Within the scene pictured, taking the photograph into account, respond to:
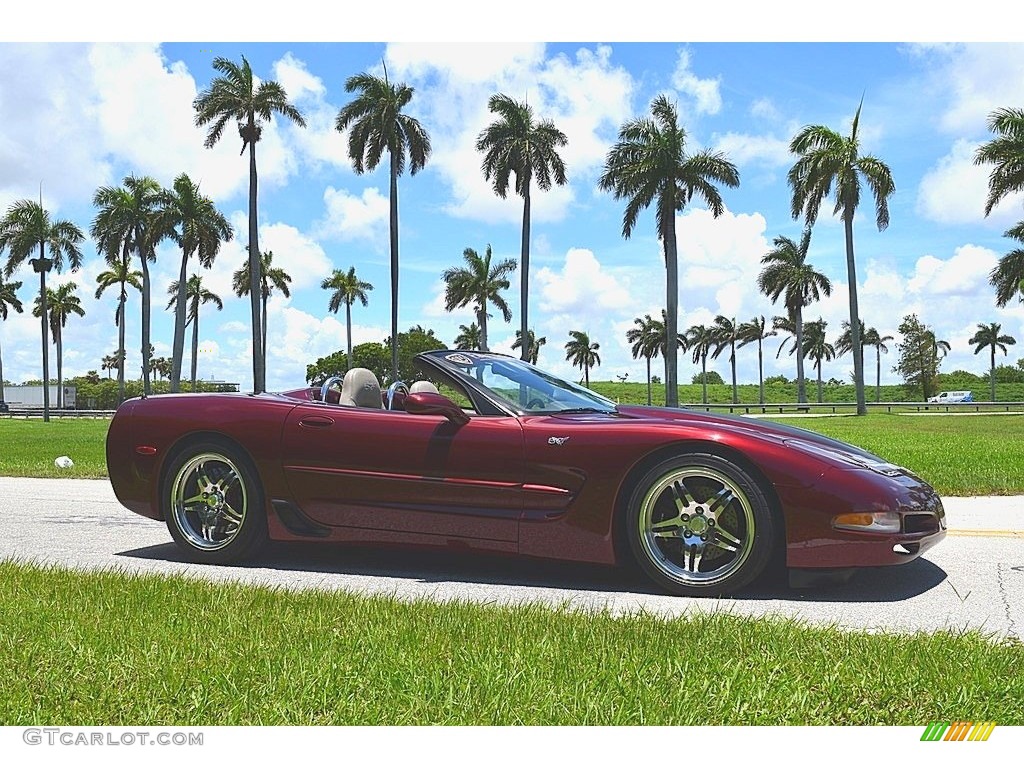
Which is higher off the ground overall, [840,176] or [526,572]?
[840,176]

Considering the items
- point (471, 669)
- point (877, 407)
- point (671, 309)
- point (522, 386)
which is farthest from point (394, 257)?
point (471, 669)

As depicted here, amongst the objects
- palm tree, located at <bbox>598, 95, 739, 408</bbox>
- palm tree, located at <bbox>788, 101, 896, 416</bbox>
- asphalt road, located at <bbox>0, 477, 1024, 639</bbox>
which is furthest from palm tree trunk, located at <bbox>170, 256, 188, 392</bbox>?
asphalt road, located at <bbox>0, 477, 1024, 639</bbox>

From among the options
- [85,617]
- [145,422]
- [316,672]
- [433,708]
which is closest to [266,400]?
[145,422]

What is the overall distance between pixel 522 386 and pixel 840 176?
44.0 meters

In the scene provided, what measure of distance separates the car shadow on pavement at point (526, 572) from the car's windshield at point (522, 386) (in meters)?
0.88

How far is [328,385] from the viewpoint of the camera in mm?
6410

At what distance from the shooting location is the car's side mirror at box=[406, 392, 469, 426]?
5.25m

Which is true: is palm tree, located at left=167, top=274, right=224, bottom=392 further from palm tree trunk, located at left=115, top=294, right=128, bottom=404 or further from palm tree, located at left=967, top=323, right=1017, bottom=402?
palm tree, located at left=967, top=323, right=1017, bottom=402

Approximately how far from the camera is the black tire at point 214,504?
5.99m

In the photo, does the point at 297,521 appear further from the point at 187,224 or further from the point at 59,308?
the point at 59,308

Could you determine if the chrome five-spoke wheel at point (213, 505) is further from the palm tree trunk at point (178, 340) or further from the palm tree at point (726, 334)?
the palm tree at point (726, 334)

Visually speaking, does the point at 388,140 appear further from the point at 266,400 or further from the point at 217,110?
the point at 266,400

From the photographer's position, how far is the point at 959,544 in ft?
21.3

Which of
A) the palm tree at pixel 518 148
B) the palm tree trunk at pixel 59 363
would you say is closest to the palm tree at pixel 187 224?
the palm tree at pixel 518 148
